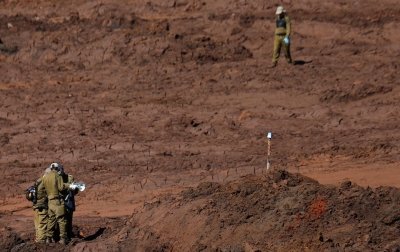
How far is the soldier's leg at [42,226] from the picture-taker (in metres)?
14.6

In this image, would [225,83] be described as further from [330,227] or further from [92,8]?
[330,227]

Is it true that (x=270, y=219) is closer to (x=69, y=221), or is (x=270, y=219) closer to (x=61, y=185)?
(x=61, y=185)

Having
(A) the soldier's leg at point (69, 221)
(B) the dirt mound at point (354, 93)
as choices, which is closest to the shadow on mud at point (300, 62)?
(B) the dirt mound at point (354, 93)

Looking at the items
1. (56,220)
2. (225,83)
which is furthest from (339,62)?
(56,220)

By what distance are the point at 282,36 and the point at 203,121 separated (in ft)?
13.6

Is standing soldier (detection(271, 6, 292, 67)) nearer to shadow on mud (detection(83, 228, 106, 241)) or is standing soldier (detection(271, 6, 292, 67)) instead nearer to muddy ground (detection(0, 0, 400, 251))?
muddy ground (detection(0, 0, 400, 251))

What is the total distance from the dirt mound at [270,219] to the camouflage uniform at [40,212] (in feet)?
3.41

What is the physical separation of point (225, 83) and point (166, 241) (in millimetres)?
9816

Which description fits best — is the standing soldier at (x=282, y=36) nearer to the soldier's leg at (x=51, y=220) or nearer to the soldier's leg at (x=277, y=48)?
the soldier's leg at (x=277, y=48)

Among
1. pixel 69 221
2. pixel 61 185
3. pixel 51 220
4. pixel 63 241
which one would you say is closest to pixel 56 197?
pixel 61 185

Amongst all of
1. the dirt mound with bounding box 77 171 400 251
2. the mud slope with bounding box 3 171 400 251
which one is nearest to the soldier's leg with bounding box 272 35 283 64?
the mud slope with bounding box 3 171 400 251

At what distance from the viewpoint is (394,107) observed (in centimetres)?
2061

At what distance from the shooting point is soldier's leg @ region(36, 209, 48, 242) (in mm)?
14562

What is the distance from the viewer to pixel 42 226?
47.9 ft
